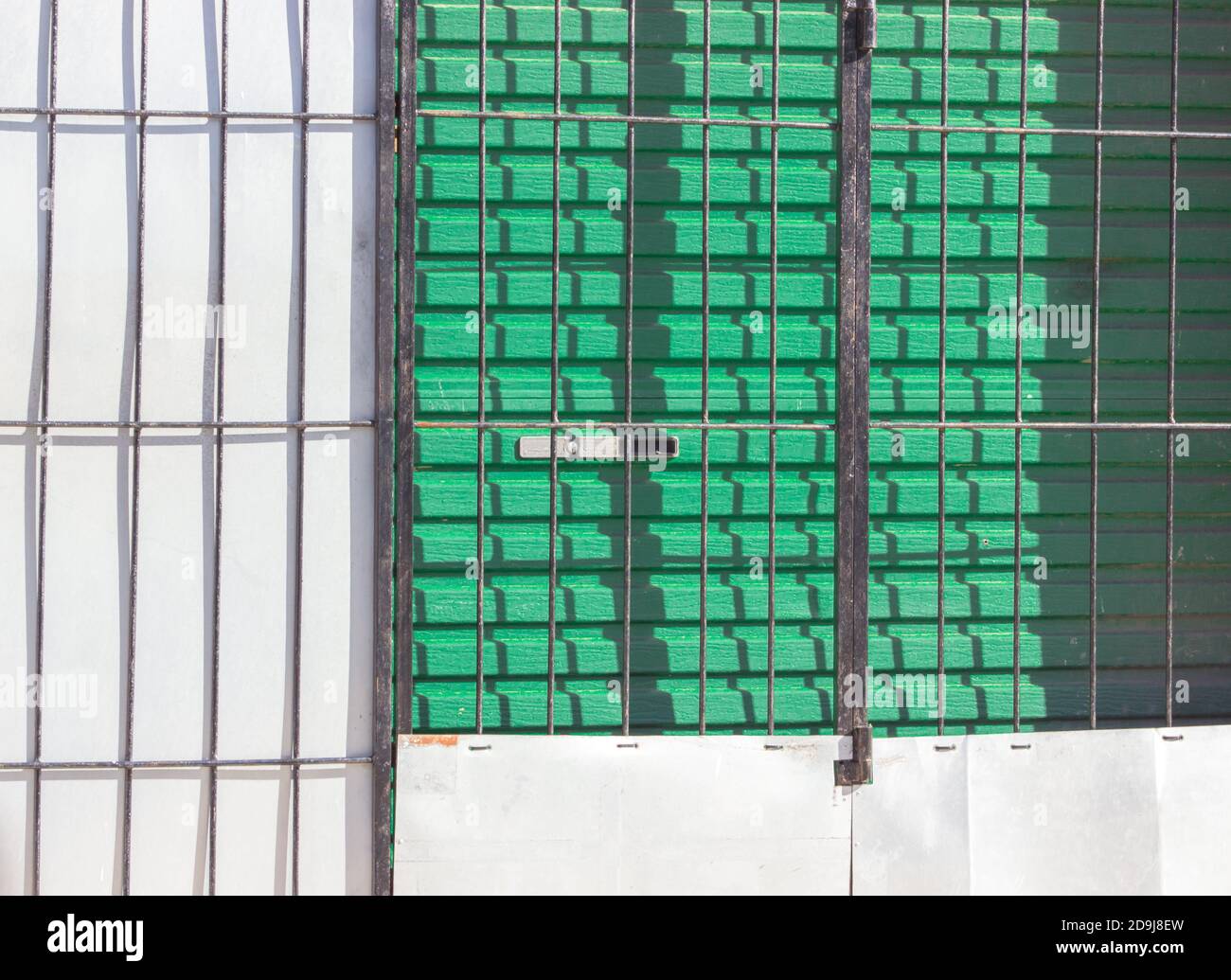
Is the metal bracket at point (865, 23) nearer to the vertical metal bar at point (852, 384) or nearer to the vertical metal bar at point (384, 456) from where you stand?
the vertical metal bar at point (852, 384)

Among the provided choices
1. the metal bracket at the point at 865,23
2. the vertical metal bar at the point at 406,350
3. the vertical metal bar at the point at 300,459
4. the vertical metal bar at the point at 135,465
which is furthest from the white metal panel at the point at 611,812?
the metal bracket at the point at 865,23

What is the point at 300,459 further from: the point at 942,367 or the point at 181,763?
the point at 942,367

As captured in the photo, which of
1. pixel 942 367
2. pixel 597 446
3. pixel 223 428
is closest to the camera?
pixel 223 428

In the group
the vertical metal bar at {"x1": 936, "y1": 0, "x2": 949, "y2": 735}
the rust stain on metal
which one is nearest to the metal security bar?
the rust stain on metal

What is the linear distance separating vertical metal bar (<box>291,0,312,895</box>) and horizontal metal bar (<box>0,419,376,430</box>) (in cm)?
6

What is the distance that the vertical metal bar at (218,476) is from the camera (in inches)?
141

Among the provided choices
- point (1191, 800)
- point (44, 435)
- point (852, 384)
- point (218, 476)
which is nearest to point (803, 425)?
point (852, 384)

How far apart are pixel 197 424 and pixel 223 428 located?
8 cm

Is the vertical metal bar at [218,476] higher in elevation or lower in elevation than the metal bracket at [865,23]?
lower

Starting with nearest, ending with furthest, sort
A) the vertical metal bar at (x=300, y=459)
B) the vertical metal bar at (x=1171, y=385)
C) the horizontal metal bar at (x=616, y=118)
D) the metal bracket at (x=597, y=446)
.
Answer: the horizontal metal bar at (x=616, y=118)
the vertical metal bar at (x=300, y=459)
the vertical metal bar at (x=1171, y=385)
the metal bracket at (x=597, y=446)

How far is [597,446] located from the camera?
400 centimetres

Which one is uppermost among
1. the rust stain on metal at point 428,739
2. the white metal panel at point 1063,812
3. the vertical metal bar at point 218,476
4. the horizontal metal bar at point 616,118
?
the horizontal metal bar at point 616,118

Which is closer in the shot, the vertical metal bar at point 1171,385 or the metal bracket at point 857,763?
the metal bracket at point 857,763
